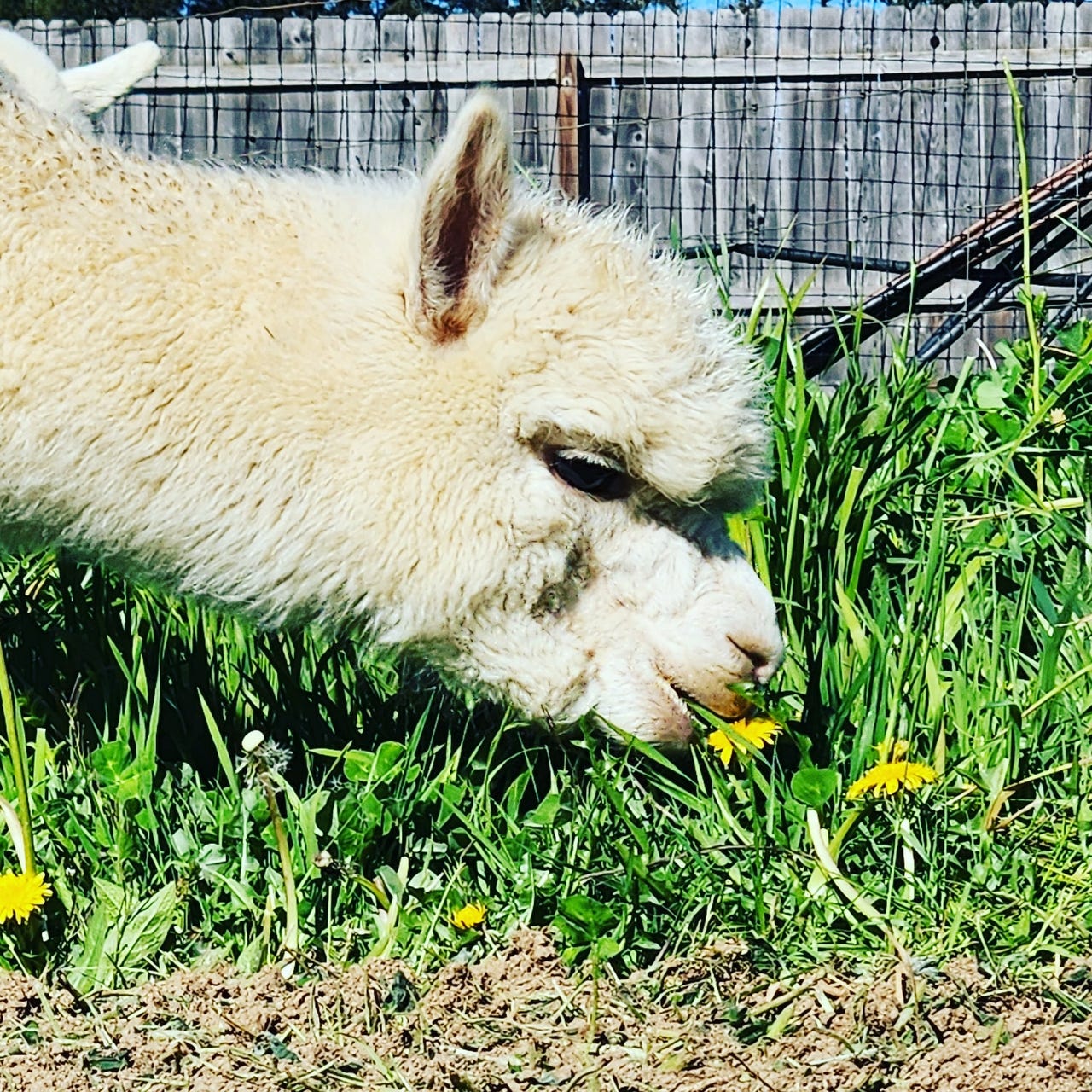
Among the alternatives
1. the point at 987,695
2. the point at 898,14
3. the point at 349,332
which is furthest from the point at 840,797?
A: the point at 898,14

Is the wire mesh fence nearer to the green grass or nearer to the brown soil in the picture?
the green grass

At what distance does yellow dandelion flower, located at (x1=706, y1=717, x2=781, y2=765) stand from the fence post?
6686 mm

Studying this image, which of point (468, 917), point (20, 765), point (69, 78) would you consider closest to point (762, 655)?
point (468, 917)

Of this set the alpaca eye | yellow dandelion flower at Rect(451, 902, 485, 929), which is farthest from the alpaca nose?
yellow dandelion flower at Rect(451, 902, 485, 929)

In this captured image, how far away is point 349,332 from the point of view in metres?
2.96

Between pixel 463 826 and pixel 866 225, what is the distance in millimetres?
9122

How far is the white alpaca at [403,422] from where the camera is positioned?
291cm

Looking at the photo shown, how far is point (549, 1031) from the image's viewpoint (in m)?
2.58

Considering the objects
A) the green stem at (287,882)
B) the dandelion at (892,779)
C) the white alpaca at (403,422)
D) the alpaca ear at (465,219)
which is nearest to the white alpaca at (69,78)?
the white alpaca at (403,422)

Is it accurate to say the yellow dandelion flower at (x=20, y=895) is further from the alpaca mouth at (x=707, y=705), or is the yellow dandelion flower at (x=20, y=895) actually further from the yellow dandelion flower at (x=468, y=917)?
the alpaca mouth at (x=707, y=705)

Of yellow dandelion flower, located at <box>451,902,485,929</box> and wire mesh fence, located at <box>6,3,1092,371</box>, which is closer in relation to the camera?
yellow dandelion flower, located at <box>451,902,485,929</box>

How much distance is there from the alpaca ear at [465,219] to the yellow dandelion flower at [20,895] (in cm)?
122

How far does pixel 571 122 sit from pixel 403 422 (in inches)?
292

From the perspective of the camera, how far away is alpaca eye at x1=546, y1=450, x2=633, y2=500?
299 cm
